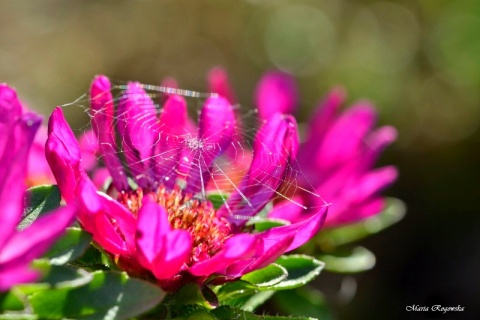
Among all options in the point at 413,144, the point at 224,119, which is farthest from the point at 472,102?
the point at 224,119

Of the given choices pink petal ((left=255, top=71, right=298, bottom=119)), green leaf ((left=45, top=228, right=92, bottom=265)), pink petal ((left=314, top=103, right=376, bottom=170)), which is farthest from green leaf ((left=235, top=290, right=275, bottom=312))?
pink petal ((left=255, top=71, right=298, bottom=119))

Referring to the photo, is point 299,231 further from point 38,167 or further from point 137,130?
point 38,167

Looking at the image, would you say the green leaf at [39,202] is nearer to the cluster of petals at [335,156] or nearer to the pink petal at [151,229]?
the pink petal at [151,229]

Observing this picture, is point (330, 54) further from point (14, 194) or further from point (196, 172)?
point (14, 194)

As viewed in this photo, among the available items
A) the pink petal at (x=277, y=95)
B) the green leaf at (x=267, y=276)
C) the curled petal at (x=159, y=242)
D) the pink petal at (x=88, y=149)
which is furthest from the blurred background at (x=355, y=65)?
the curled petal at (x=159, y=242)

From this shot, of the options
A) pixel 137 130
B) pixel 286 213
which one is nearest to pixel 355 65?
pixel 286 213

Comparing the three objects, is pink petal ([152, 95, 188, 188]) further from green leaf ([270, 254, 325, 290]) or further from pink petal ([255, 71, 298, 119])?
pink petal ([255, 71, 298, 119])
